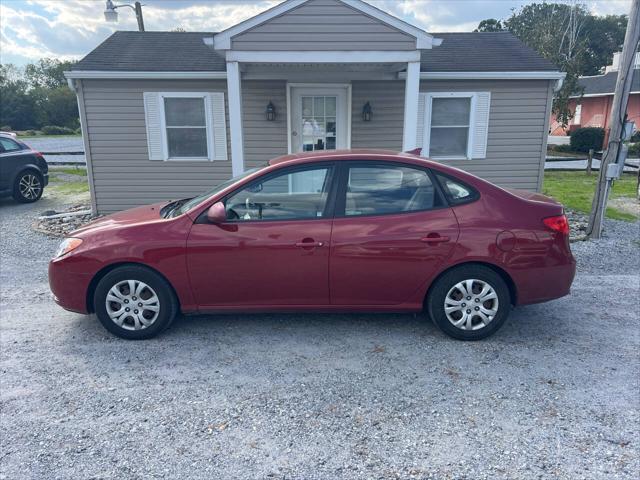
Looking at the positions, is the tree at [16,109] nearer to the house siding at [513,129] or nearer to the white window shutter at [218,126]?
the white window shutter at [218,126]

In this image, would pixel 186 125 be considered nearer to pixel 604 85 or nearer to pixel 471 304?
pixel 471 304

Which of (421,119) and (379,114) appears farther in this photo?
(379,114)

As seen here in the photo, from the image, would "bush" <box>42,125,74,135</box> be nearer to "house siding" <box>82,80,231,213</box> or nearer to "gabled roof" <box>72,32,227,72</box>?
"gabled roof" <box>72,32,227,72</box>

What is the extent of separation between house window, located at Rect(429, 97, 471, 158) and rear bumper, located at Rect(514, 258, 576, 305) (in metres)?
5.93

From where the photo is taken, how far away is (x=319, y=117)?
9.66 metres

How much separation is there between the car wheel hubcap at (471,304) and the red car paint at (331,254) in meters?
0.20

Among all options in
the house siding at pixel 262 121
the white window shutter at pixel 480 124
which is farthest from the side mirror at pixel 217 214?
the white window shutter at pixel 480 124

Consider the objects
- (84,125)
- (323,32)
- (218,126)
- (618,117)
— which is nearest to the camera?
(618,117)

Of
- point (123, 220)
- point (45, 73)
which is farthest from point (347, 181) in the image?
point (45, 73)

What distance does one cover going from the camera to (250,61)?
7395mm

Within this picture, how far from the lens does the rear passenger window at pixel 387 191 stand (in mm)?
3875

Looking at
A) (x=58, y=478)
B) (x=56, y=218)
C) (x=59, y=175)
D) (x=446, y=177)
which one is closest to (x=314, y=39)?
(x=446, y=177)

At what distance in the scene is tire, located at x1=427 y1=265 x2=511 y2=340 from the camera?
12.7 feet

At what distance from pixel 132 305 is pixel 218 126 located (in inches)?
236
